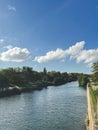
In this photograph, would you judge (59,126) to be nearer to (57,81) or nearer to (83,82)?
(83,82)

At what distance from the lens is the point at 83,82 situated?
477 feet

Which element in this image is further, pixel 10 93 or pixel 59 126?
pixel 10 93

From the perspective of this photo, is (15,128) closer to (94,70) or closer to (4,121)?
(4,121)

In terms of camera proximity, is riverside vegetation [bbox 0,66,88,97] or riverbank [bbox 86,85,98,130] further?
riverside vegetation [bbox 0,66,88,97]

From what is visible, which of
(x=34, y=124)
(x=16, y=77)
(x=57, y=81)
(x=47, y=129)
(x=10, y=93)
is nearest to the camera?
(x=47, y=129)

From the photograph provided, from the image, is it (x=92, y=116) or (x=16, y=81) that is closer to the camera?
(x=92, y=116)

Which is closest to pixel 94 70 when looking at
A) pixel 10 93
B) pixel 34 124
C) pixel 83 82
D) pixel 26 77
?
pixel 10 93

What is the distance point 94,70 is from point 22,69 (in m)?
85.5

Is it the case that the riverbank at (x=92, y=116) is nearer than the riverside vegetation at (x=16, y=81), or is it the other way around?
the riverbank at (x=92, y=116)

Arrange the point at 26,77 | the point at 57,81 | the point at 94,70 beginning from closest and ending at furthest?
the point at 94,70 < the point at 26,77 < the point at 57,81

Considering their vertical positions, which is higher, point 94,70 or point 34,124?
point 94,70

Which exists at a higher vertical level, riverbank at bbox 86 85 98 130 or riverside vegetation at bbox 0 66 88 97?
riverside vegetation at bbox 0 66 88 97

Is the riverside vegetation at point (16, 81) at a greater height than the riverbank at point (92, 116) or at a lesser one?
greater

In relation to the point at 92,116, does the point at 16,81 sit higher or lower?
higher
